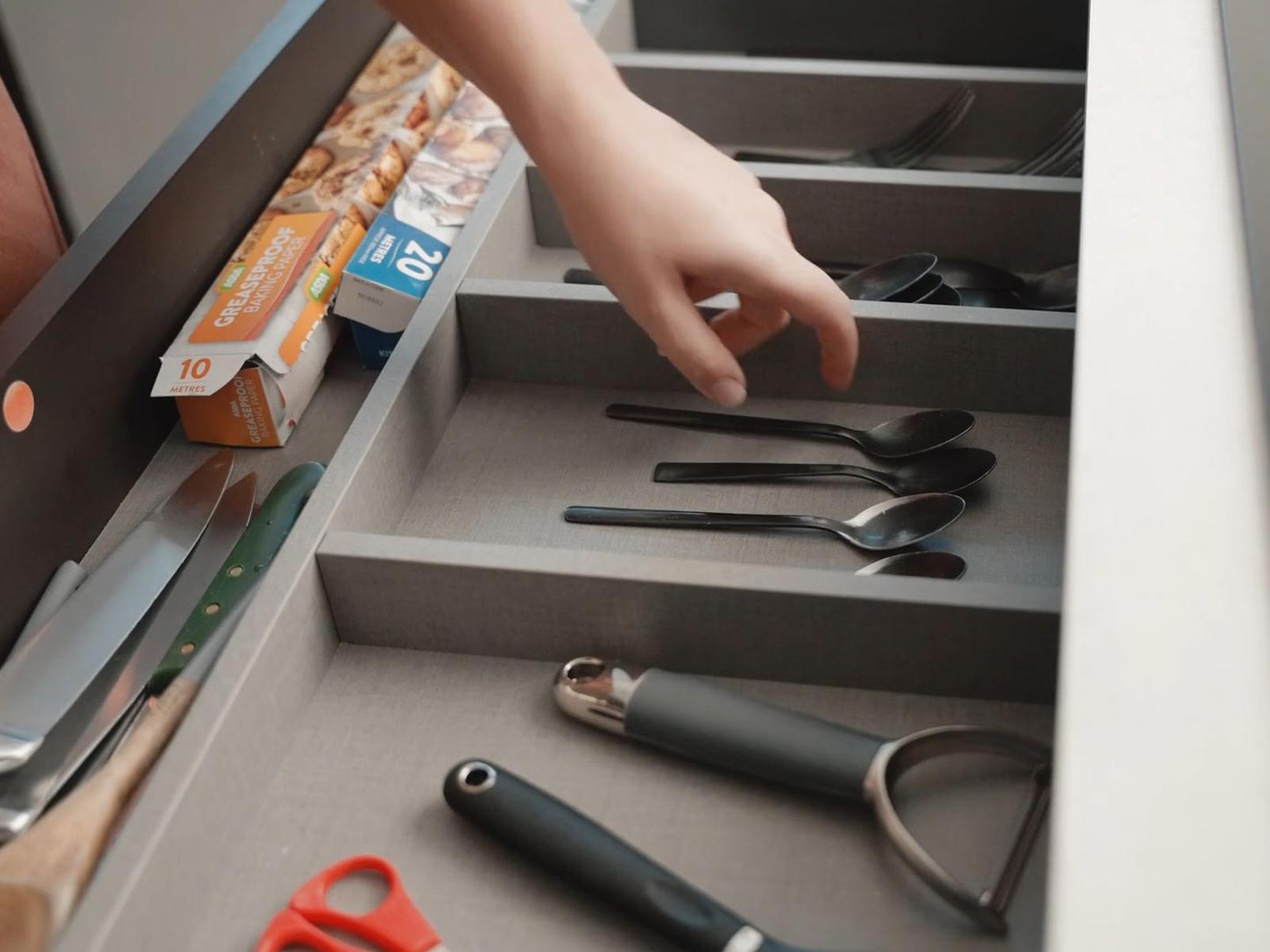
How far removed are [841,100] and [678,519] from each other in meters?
0.60

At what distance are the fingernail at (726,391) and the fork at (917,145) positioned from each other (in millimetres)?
449

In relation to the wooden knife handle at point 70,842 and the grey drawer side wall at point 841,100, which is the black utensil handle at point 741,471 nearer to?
the wooden knife handle at point 70,842

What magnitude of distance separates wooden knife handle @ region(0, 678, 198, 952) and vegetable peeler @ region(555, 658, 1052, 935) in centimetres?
23

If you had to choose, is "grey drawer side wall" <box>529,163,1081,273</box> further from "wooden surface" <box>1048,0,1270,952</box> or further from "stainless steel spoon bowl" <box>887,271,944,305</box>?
"wooden surface" <box>1048,0,1270,952</box>

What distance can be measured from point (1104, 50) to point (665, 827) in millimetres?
595

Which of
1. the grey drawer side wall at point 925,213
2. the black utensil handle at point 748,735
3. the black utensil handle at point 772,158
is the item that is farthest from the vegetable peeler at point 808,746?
the black utensil handle at point 772,158

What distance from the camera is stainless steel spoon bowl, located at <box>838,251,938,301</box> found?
1.03m

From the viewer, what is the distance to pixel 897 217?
1125mm

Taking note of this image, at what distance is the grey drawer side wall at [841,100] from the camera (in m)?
1.26

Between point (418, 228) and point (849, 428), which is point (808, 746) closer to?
point (849, 428)

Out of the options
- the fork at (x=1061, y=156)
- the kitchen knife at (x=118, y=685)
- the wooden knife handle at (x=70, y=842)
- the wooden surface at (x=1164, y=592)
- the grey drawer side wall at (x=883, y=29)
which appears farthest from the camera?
the grey drawer side wall at (x=883, y=29)

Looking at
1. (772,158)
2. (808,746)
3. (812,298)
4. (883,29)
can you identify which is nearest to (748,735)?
(808,746)

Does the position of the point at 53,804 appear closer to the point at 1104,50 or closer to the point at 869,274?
the point at 869,274

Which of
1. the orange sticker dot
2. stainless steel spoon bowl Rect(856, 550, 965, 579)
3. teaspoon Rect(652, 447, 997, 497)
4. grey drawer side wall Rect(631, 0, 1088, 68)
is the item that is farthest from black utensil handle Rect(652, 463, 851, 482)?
grey drawer side wall Rect(631, 0, 1088, 68)
